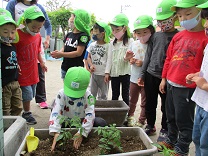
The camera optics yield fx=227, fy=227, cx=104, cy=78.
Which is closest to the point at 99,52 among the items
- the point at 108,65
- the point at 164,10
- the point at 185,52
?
the point at 108,65

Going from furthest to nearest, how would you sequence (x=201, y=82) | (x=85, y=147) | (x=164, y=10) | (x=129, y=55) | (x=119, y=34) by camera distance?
(x=119, y=34) < (x=129, y=55) < (x=164, y=10) < (x=85, y=147) < (x=201, y=82)

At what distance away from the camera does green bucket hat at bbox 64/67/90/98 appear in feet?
6.38

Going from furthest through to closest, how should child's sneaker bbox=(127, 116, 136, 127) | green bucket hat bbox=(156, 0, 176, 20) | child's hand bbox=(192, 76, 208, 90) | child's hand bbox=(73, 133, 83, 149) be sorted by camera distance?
child's sneaker bbox=(127, 116, 136, 127) → green bucket hat bbox=(156, 0, 176, 20) → child's hand bbox=(73, 133, 83, 149) → child's hand bbox=(192, 76, 208, 90)

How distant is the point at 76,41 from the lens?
3021 mm

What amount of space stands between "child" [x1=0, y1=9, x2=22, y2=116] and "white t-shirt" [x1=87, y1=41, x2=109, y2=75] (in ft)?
3.49

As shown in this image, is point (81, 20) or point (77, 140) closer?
point (77, 140)

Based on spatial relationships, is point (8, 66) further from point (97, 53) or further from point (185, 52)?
point (185, 52)

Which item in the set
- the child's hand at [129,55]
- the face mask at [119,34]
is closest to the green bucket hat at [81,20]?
the face mask at [119,34]

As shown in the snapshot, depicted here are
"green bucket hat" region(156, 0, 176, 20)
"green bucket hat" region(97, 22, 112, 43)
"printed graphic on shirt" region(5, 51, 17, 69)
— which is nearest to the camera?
"green bucket hat" region(156, 0, 176, 20)

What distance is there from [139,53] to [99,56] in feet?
1.98

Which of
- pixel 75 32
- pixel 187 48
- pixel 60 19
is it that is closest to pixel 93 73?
pixel 75 32

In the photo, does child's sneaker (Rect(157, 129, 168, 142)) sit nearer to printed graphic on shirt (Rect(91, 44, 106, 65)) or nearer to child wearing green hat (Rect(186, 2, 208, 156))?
child wearing green hat (Rect(186, 2, 208, 156))

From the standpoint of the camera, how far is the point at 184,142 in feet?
6.75

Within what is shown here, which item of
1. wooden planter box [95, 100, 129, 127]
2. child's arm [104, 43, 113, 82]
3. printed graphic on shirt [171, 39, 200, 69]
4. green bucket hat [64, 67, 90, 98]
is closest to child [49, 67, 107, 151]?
green bucket hat [64, 67, 90, 98]
